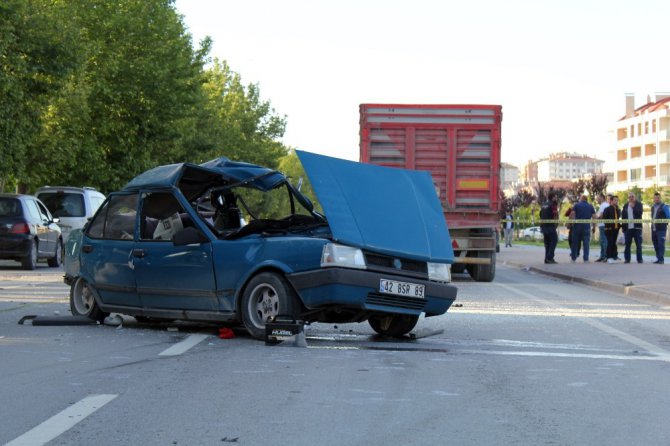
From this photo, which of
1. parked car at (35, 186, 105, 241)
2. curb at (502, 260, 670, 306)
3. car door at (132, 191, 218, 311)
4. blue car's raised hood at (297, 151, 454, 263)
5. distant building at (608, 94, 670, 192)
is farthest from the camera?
distant building at (608, 94, 670, 192)

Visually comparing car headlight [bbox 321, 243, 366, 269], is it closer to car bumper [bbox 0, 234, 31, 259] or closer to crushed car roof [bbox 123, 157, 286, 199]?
crushed car roof [bbox 123, 157, 286, 199]

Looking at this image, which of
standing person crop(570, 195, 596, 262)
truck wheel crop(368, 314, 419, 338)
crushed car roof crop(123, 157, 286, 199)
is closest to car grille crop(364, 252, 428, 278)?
truck wheel crop(368, 314, 419, 338)

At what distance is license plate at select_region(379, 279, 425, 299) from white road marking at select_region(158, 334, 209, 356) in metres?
1.82

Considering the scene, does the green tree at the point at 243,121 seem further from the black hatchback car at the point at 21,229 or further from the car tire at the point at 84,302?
the car tire at the point at 84,302

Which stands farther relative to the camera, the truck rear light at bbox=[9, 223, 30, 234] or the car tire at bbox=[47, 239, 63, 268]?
the car tire at bbox=[47, 239, 63, 268]

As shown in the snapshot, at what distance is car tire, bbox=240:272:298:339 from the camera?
971 centimetres

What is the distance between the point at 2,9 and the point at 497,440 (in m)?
25.0

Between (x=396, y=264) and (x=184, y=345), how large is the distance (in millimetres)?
2096

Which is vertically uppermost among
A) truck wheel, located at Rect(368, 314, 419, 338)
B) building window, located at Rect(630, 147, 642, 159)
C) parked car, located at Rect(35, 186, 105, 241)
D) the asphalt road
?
building window, located at Rect(630, 147, 642, 159)

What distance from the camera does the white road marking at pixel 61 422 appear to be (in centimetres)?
557

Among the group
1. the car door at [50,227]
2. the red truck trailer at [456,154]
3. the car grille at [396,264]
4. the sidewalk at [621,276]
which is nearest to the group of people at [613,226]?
the sidewalk at [621,276]

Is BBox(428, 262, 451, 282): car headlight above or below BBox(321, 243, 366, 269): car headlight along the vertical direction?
below

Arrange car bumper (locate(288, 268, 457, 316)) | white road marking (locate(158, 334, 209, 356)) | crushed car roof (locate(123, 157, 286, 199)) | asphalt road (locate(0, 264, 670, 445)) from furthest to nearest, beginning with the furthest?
crushed car roof (locate(123, 157, 286, 199)) < car bumper (locate(288, 268, 457, 316)) < white road marking (locate(158, 334, 209, 356)) < asphalt road (locate(0, 264, 670, 445))

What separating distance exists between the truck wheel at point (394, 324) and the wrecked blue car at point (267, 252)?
0.04ft
